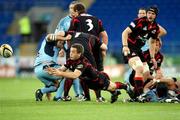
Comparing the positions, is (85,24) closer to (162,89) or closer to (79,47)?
(79,47)

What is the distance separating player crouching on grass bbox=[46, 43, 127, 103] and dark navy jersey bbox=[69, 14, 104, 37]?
121 centimetres

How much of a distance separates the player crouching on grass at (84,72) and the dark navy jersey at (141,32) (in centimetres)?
121

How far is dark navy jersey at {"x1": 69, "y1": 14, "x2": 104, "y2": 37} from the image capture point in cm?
1415

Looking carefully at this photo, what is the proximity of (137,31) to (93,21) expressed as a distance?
957 mm

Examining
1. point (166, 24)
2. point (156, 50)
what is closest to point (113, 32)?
point (166, 24)

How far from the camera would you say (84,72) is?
1302 cm

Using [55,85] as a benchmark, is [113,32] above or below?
above

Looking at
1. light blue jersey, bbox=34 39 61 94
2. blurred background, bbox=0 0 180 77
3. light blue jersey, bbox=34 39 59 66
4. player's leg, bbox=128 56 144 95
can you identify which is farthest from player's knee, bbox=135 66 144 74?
blurred background, bbox=0 0 180 77

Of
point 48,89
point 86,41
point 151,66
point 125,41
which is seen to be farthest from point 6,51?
point 151,66

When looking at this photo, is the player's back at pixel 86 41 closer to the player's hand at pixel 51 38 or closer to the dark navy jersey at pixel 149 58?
the player's hand at pixel 51 38

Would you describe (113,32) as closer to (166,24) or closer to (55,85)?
(166,24)

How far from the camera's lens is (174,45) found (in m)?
30.2

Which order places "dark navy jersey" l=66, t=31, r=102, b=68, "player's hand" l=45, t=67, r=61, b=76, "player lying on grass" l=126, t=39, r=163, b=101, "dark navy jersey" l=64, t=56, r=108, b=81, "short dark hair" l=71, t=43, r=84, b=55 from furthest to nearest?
"player lying on grass" l=126, t=39, r=163, b=101 → "dark navy jersey" l=66, t=31, r=102, b=68 → "dark navy jersey" l=64, t=56, r=108, b=81 → "short dark hair" l=71, t=43, r=84, b=55 → "player's hand" l=45, t=67, r=61, b=76

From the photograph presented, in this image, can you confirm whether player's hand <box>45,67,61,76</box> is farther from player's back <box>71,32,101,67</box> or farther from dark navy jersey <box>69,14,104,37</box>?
dark navy jersey <box>69,14,104,37</box>
